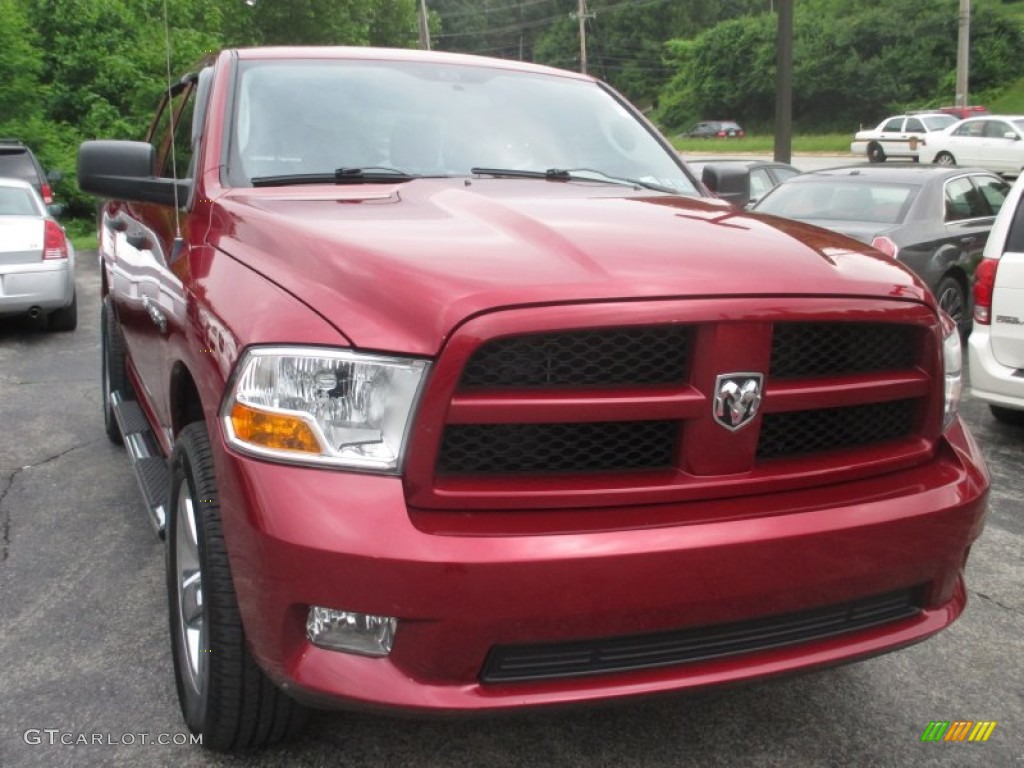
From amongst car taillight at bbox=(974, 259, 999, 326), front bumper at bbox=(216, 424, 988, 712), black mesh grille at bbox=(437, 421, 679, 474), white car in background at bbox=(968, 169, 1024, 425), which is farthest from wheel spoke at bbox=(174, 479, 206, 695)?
car taillight at bbox=(974, 259, 999, 326)

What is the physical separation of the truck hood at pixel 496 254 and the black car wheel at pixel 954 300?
6248 mm

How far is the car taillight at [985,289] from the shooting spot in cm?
566

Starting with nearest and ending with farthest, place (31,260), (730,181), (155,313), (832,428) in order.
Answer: (832,428), (155,313), (730,181), (31,260)

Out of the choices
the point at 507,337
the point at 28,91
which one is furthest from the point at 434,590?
the point at 28,91

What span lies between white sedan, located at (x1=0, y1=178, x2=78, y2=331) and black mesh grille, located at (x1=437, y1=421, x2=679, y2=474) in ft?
26.8

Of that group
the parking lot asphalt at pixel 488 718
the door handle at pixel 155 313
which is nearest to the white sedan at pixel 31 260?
the parking lot asphalt at pixel 488 718

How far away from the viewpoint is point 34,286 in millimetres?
9180

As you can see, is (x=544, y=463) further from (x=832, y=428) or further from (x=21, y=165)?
(x=21, y=165)

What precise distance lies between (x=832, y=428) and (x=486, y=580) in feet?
3.17

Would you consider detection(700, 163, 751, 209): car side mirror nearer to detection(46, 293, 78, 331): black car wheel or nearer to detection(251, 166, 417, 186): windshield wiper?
detection(251, 166, 417, 186): windshield wiper

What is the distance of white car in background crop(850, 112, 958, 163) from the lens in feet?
110

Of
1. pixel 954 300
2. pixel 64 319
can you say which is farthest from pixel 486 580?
pixel 64 319

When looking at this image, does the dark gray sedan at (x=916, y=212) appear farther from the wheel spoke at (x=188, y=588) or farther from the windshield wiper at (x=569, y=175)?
the wheel spoke at (x=188, y=588)

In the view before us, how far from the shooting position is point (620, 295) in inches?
85.1
